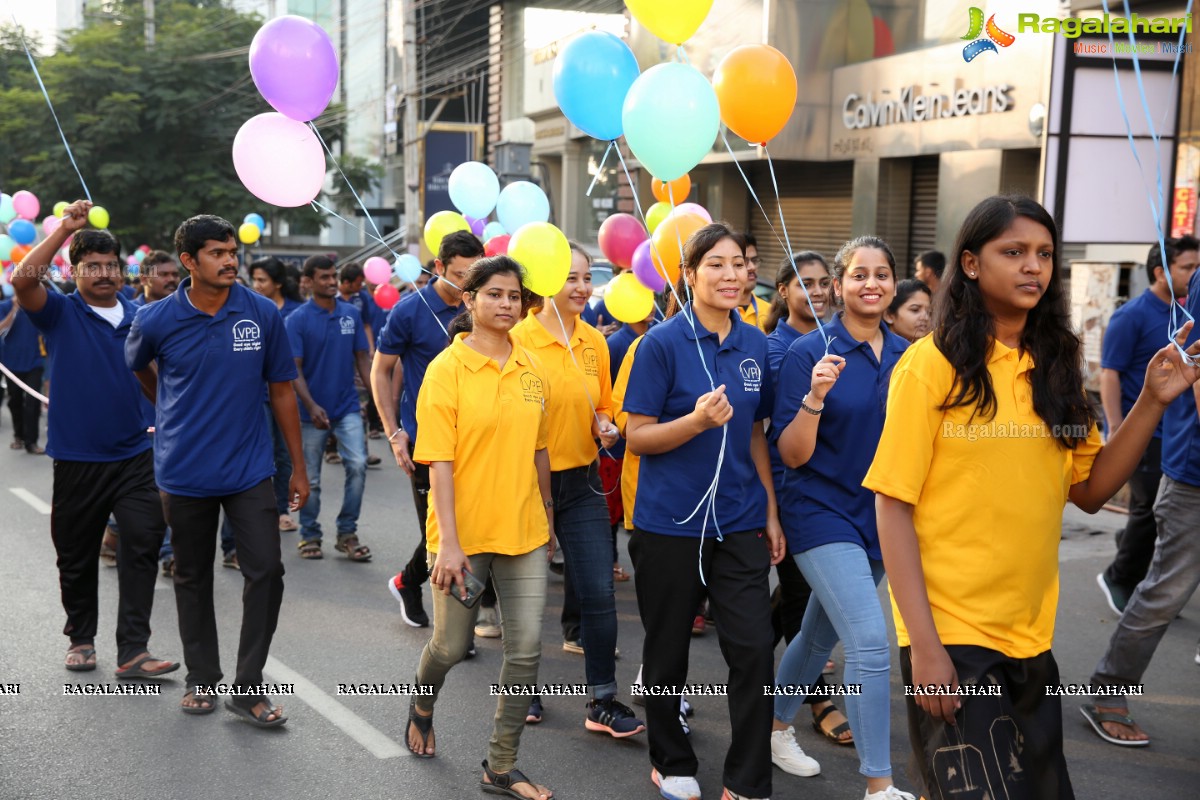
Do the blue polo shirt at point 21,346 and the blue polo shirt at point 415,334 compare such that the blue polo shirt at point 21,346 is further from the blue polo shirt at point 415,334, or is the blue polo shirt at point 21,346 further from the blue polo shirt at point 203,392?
the blue polo shirt at point 203,392

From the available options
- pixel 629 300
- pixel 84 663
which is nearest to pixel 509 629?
pixel 629 300

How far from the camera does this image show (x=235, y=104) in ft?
96.9

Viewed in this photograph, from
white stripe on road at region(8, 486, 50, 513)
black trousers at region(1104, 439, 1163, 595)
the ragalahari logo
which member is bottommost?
white stripe on road at region(8, 486, 50, 513)

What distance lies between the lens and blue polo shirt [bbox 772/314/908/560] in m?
4.08

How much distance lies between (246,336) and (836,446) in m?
2.49

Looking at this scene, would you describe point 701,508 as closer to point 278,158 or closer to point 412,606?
point 278,158

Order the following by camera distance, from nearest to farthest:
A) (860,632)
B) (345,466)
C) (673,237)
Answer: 1. (860,632)
2. (673,237)
3. (345,466)

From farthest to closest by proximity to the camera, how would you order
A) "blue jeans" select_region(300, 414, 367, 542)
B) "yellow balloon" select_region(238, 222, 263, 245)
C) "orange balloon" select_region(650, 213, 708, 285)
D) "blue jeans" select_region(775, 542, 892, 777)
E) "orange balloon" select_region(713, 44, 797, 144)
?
"yellow balloon" select_region(238, 222, 263, 245) < "blue jeans" select_region(300, 414, 367, 542) < "orange balloon" select_region(650, 213, 708, 285) < "orange balloon" select_region(713, 44, 797, 144) < "blue jeans" select_region(775, 542, 892, 777)

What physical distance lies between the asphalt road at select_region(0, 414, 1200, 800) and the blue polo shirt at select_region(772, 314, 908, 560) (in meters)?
1.01

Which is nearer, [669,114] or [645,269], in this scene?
[669,114]

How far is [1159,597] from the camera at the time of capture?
4.72m

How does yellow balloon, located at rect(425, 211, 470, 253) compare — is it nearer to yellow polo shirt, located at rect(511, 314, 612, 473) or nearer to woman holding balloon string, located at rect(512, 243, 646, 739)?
woman holding balloon string, located at rect(512, 243, 646, 739)

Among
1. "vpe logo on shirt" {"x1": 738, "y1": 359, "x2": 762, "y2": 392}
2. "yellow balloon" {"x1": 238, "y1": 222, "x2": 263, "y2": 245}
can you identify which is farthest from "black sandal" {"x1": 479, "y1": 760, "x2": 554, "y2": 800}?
"yellow balloon" {"x1": 238, "y1": 222, "x2": 263, "y2": 245}

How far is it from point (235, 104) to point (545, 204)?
2567 centimetres
